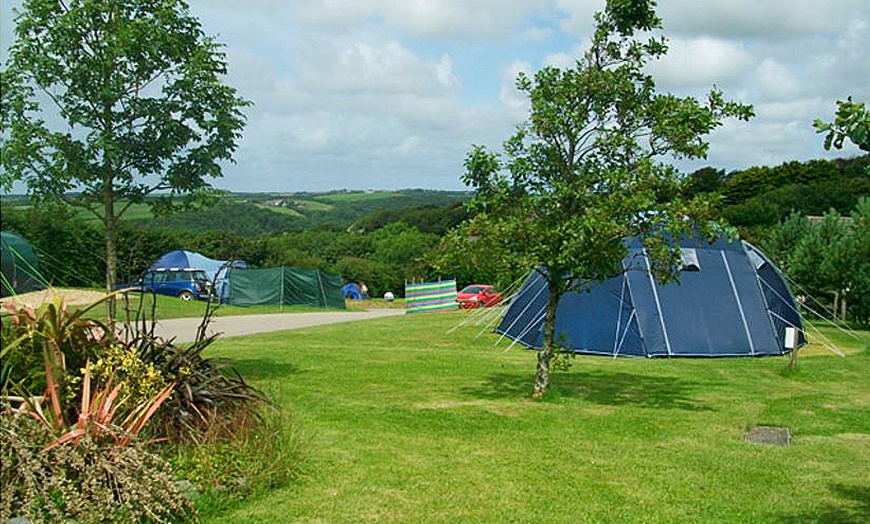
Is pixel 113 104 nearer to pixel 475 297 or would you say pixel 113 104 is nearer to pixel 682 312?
pixel 682 312

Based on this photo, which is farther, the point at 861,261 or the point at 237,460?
the point at 861,261

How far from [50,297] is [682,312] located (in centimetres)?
1292

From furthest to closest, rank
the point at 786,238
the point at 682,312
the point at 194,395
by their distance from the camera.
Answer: the point at 786,238, the point at 682,312, the point at 194,395

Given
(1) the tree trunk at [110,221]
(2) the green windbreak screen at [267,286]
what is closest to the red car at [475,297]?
(2) the green windbreak screen at [267,286]

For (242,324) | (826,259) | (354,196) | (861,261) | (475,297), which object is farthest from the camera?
(354,196)

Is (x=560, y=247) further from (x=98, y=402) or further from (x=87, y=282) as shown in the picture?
(x=98, y=402)

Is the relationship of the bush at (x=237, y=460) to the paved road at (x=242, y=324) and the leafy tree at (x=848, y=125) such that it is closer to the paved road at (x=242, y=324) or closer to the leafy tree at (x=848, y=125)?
the leafy tree at (x=848, y=125)

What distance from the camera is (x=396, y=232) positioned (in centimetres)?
7812

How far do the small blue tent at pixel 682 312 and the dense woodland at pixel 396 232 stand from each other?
3.44 meters

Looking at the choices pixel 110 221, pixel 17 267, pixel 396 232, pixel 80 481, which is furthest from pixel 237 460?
pixel 396 232

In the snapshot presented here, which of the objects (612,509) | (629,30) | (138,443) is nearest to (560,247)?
(629,30)

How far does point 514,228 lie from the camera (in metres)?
10.4

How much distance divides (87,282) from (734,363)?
37.7 feet

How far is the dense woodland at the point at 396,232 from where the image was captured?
9.85m
